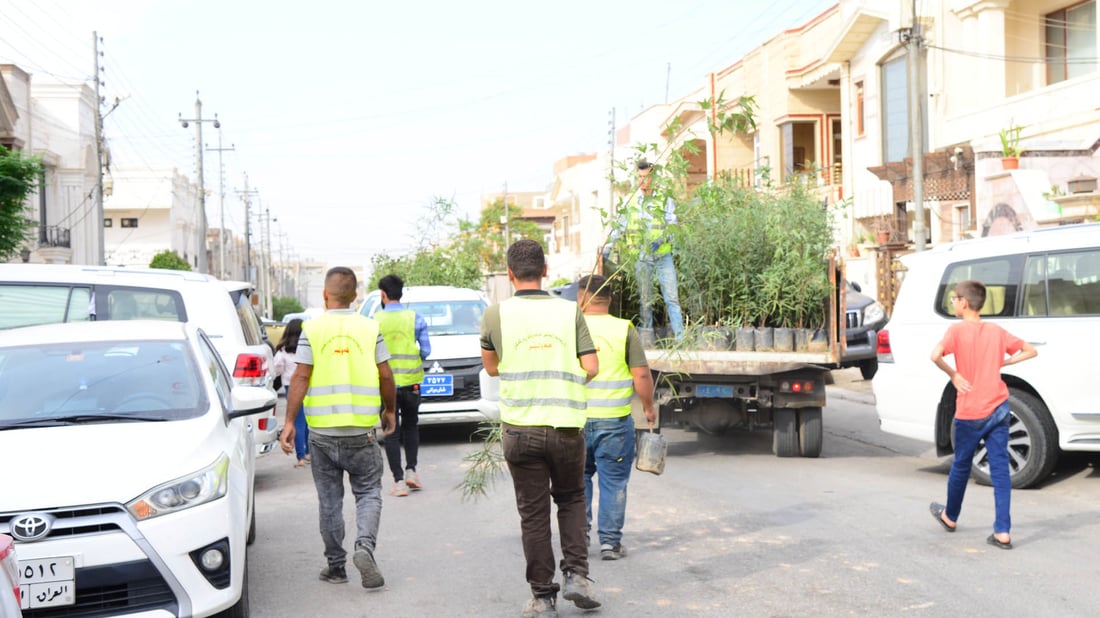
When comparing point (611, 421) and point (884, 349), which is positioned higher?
point (884, 349)

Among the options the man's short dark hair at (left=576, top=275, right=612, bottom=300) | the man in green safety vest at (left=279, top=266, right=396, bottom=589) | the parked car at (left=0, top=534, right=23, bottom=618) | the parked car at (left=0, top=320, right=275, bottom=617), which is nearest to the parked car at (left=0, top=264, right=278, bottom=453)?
the parked car at (left=0, top=320, right=275, bottom=617)

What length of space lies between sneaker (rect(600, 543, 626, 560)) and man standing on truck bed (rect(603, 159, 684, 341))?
304 centimetres

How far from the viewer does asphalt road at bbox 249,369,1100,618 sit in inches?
243

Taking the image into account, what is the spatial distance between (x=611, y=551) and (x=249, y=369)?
4.03 meters

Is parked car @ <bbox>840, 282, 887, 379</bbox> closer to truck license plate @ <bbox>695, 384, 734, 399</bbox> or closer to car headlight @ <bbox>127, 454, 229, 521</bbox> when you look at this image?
truck license plate @ <bbox>695, 384, 734, 399</bbox>

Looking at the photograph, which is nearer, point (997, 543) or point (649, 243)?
point (997, 543)

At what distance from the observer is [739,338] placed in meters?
11.3

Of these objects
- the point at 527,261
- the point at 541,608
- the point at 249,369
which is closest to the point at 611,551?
the point at 541,608

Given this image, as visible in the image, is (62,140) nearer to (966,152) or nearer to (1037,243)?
(966,152)

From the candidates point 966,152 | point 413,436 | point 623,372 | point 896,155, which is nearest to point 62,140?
point 896,155

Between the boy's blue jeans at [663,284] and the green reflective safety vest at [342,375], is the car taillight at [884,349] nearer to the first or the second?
the boy's blue jeans at [663,284]

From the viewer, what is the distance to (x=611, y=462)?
23.3 feet

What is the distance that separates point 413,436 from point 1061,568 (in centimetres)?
526

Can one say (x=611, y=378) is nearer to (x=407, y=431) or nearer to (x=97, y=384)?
(x=97, y=384)
